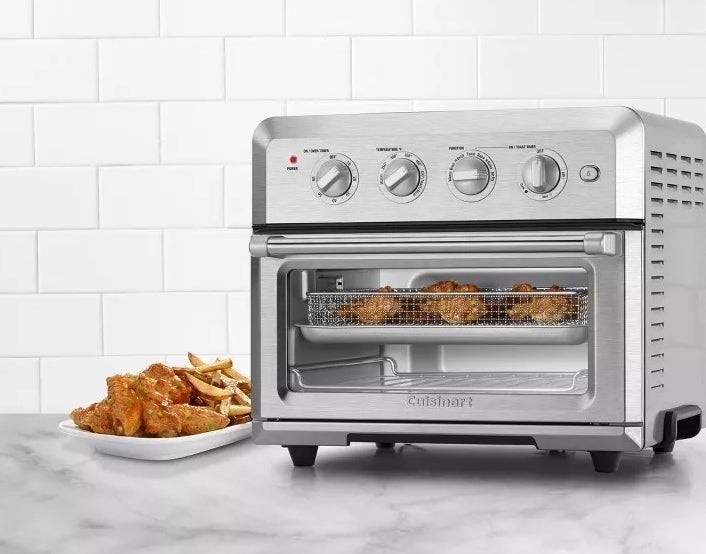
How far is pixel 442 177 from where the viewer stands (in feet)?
4.05

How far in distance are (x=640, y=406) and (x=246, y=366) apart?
88 centimetres

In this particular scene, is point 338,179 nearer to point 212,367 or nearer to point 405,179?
point 405,179

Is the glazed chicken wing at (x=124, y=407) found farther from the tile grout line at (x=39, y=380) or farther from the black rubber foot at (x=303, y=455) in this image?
the tile grout line at (x=39, y=380)

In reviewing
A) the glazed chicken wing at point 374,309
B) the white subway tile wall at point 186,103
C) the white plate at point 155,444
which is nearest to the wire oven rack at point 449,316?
the glazed chicken wing at point 374,309

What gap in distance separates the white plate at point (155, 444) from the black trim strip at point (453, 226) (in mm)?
297

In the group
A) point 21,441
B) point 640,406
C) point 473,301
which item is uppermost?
point 473,301

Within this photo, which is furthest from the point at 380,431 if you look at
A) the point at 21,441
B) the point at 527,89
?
the point at 527,89

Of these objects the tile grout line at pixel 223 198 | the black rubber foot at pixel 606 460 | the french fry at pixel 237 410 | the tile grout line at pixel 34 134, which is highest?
the tile grout line at pixel 34 134

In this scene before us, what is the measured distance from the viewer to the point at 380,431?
1229 millimetres

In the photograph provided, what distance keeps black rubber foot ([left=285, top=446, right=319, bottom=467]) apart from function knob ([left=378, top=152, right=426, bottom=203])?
1.09 feet

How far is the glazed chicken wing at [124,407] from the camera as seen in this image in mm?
1354

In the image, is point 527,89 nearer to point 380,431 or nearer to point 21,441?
point 380,431

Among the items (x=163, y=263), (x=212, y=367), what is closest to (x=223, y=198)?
(x=163, y=263)

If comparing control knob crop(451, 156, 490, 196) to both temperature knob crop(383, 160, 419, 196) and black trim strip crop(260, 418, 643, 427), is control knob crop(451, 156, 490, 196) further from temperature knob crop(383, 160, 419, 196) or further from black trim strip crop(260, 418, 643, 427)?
black trim strip crop(260, 418, 643, 427)
